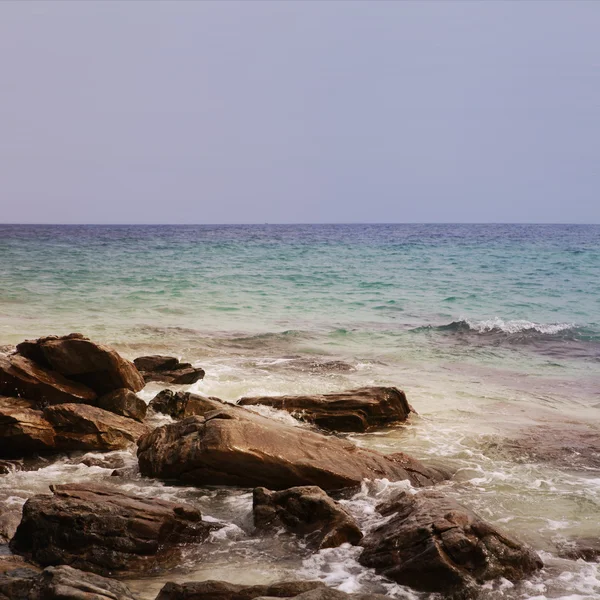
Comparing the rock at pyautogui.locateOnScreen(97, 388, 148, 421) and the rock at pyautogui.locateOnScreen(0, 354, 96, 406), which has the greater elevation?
the rock at pyautogui.locateOnScreen(0, 354, 96, 406)

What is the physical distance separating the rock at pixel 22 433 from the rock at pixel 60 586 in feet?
12.5

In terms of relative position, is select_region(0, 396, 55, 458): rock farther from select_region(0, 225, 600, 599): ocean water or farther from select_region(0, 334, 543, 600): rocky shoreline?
select_region(0, 225, 600, 599): ocean water

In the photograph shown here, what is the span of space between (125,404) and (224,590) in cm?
511

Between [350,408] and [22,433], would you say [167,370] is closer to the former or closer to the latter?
[350,408]

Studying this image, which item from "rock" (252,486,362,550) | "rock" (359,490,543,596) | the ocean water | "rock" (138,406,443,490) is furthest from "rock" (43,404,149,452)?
"rock" (359,490,543,596)

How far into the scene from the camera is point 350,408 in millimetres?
10172

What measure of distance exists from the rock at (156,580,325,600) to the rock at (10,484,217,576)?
2.68 feet

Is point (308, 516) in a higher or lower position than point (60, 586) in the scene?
lower

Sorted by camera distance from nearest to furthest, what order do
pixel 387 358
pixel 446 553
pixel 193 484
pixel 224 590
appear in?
pixel 224 590
pixel 446 553
pixel 193 484
pixel 387 358

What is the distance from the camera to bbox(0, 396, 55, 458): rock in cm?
834

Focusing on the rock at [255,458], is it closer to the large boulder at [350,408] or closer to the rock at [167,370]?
the large boulder at [350,408]

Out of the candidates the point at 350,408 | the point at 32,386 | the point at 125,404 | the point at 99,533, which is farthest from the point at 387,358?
the point at 99,533

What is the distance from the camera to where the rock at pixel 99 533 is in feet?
18.3

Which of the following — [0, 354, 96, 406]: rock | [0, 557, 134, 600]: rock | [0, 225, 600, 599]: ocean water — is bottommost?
[0, 225, 600, 599]: ocean water
